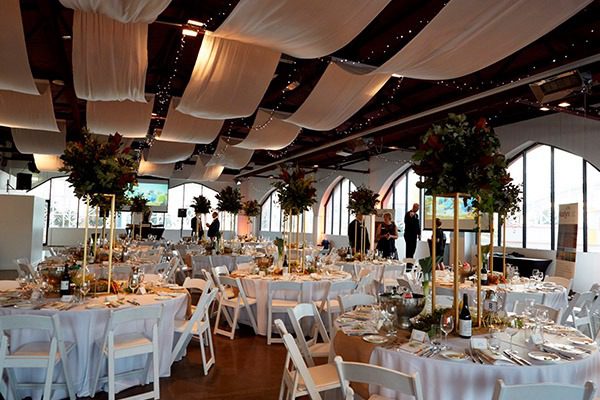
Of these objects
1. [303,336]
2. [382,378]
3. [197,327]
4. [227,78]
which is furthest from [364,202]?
[382,378]

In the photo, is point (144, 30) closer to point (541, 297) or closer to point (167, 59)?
point (167, 59)

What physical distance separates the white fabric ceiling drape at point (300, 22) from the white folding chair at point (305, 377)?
3.28 meters

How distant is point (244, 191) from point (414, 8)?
61.9 ft

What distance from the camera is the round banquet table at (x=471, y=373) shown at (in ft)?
7.95

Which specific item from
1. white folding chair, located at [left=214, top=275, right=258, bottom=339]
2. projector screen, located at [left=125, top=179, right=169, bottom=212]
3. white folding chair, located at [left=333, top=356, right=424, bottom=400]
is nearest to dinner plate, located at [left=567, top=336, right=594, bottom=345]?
white folding chair, located at [left=333, top=356, right=424, bottom=400]

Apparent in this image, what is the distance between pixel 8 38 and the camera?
5.67 metres

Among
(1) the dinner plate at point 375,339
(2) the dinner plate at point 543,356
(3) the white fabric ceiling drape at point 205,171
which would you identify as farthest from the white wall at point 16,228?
(2) the dinner plate at point 543,356

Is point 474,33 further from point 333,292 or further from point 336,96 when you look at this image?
point 333,292

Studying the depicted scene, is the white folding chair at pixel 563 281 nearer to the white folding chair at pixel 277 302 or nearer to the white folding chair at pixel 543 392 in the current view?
the white folding chair at pixel 277 302

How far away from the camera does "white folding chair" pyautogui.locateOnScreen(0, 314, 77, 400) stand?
122 inches

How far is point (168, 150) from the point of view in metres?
13.1

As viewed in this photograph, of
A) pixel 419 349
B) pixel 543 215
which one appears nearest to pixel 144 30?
pixel 419 349

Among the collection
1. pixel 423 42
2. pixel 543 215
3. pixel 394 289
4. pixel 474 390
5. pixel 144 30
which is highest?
pixel 144 30

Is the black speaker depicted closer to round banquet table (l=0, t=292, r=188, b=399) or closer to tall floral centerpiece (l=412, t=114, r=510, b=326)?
round banquet table (l=0, t=292, r=188, b=399)
